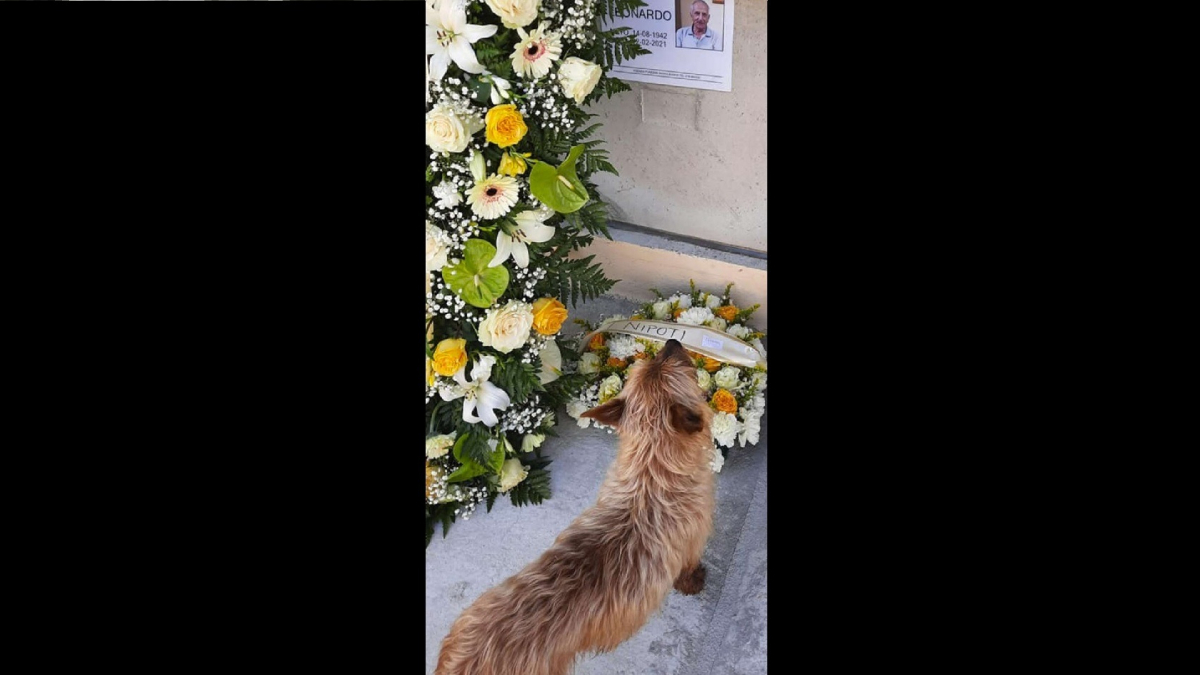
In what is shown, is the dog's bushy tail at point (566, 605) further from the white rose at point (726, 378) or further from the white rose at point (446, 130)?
the white rose at point (446, 130)

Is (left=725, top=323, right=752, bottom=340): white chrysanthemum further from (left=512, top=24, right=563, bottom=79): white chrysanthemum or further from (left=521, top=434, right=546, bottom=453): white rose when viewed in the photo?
(left=512, top=24, right=563, bottom=79): white chrysanthemum

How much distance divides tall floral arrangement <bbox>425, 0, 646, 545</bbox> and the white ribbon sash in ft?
0.66

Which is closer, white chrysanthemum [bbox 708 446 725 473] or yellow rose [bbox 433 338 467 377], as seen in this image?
yellow rose [bbox 433 338 467 377]

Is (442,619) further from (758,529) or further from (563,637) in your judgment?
(758,529)

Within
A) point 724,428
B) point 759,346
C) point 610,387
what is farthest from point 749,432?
point 610,387

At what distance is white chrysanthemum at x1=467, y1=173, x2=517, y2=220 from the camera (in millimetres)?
1799

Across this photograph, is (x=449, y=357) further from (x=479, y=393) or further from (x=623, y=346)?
(x=623, y=346)

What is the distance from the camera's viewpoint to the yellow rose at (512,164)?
5.94 feet

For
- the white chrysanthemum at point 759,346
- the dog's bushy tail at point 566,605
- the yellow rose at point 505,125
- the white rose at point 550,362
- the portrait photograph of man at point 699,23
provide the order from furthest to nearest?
the white chrysanthemum at point 759,346, the white rose at point 550,362, the portrait photograph of man at point 699,23, the yellow rose at point 505,125, the dog's bushy tail at point 566,605

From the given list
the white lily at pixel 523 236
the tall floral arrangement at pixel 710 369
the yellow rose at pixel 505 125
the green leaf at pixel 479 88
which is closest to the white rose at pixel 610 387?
the tall floral arrangement at pixel 710 369

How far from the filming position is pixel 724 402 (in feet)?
6.93

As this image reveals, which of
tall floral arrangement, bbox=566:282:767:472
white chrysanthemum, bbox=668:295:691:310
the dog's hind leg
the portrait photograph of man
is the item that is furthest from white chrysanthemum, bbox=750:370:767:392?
the portrait photograph of man

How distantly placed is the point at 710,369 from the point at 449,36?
3.94 ft

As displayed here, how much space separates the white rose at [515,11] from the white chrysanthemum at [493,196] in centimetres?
37
